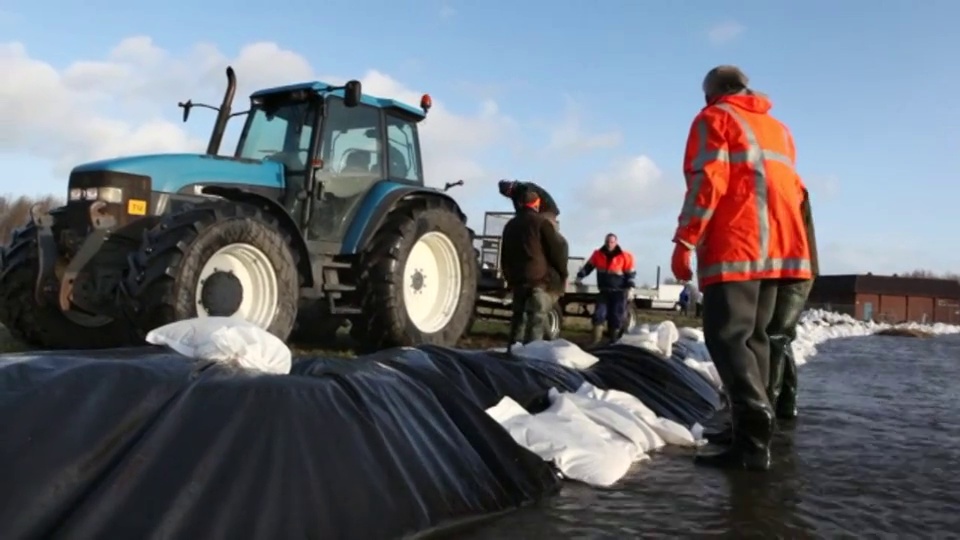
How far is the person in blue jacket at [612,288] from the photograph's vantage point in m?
9.69

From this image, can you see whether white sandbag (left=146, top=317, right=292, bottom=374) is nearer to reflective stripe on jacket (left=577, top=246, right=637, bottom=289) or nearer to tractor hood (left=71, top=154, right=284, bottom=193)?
tractor hood (left=71, top=154, right=284, bottom=193)

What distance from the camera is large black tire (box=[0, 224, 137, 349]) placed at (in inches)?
219

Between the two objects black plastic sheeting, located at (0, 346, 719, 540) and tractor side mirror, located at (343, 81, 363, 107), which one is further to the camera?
tractor side mirror, located at (343, 81, 363, 107)

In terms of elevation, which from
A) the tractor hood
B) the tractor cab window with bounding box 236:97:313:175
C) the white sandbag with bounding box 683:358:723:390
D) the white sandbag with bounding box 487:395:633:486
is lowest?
the white sandbag with bounding box 487:395:633:486

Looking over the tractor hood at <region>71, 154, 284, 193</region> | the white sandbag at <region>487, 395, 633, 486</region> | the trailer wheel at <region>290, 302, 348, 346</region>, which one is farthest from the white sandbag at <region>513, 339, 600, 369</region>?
the trailer wheel at <region>290, 302, 348, 346</region>

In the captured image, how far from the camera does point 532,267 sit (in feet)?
22.2

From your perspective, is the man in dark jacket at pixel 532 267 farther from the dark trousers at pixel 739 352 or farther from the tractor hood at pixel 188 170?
the dark trousers at pixel 739 352

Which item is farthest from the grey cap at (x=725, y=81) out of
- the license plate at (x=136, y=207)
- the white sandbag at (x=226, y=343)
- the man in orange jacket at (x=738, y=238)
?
the license plate at (x=136, y=207)

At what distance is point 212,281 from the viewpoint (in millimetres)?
5254

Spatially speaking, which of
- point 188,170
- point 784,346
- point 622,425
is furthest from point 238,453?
point 188,170

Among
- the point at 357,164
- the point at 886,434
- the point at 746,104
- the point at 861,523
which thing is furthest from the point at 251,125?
the point at 861,523

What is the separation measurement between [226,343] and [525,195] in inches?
181

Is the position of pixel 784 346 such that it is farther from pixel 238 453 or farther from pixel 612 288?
pixel 612 288

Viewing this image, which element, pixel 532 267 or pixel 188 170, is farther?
pixel 532 267
